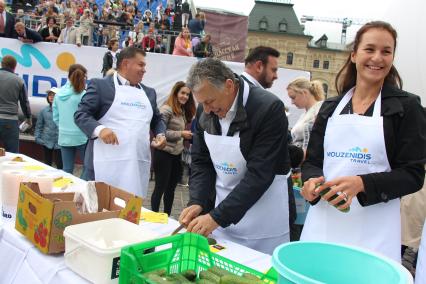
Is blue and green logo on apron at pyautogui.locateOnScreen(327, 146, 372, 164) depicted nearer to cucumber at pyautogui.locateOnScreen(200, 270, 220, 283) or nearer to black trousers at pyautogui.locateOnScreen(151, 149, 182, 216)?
cucumber at pyautogui.locateOnScreen(200, 270, 220, 283)

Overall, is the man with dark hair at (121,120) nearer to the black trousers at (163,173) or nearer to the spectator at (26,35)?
the black trousers at (163,173)

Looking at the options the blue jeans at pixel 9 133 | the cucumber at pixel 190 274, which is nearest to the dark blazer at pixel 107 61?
the blue jeans at pixel 9 133

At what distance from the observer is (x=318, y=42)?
67625mm

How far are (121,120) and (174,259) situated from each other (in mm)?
1898

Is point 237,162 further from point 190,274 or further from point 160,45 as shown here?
point 160,45

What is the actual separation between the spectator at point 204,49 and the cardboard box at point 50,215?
7984mm

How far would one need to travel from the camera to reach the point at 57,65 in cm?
720

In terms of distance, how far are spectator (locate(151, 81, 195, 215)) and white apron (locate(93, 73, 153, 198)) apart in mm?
1170

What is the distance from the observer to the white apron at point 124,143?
306 cm

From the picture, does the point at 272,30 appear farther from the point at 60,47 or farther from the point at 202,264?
the point at 202,264

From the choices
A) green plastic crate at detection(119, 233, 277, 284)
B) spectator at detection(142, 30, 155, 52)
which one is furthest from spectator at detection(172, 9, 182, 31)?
green plastic crate at detection(119, 233, 277, 284)

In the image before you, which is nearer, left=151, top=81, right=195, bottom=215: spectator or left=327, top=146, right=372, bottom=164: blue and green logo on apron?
left=327, top=146, right=372, bottom=164: blue and green logo on apron

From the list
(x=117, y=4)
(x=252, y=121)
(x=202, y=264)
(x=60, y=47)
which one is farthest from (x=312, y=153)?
(x=117, y=4)

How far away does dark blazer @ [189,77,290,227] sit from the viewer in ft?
5.97
